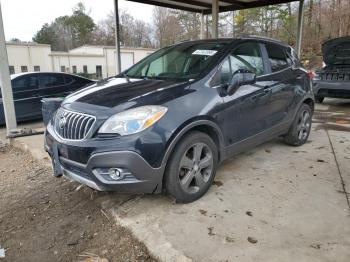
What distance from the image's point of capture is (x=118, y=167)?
2.64 meters

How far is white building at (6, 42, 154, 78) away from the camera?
30.5m

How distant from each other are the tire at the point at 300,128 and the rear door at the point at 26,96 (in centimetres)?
597

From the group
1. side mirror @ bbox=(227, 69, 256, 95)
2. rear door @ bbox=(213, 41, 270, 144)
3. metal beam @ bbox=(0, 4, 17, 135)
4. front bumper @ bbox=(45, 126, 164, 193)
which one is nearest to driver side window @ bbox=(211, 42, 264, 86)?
rear door @ bbox=(213, 41, 270, 144)

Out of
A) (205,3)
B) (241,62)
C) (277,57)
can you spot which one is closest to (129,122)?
(241,62)

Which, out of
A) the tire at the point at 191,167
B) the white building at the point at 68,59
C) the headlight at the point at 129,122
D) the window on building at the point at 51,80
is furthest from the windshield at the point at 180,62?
the white building at the point at 68,59

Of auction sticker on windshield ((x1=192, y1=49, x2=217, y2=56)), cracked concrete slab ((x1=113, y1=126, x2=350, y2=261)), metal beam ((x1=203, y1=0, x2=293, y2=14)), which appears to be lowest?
cracked concrete slab ((x1=113, y1=126, x2=350, y2=261))

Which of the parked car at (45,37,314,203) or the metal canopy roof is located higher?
the metal canopy roof

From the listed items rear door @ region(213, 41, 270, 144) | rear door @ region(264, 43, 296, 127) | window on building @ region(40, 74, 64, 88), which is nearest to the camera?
rear door @ region(213, 41, 270, 144)

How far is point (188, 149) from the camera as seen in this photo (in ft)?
9.88

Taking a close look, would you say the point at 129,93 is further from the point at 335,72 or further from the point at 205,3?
the point at 205,3

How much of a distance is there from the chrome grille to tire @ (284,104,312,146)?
3215 millimetres

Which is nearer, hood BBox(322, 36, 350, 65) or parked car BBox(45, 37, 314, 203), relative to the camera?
parked car BBox(45, 37, 314, 203)

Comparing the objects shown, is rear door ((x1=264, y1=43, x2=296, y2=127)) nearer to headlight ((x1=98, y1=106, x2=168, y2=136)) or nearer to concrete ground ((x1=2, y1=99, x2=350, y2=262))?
concrete ground ((x1=2, y1=99, x2=350, y2=262))

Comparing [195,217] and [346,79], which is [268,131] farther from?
[346,79]
